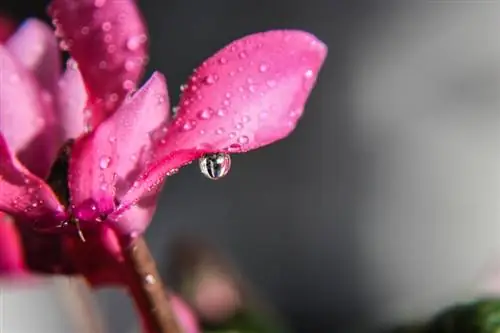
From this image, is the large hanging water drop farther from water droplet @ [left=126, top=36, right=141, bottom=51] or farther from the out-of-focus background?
the out-of-focus background

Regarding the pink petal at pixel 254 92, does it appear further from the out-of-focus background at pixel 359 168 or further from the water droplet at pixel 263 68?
the out-of-focus background at pixel 359 168

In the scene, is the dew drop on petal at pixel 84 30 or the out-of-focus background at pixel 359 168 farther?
the out-of-focus background at pixel 359 168

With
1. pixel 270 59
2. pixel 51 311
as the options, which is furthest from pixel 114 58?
pixel 51 311

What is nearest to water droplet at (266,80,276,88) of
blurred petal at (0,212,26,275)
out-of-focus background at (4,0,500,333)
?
blurred petal at (0,212,26,275)

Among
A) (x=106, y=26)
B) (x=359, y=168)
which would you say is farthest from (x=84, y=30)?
(x=359, y=168)

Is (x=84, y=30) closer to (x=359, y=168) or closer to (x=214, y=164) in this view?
(x=214, y=164)

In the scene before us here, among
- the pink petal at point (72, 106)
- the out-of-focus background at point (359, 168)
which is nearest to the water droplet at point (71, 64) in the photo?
the pink petal at point (72, 106)
